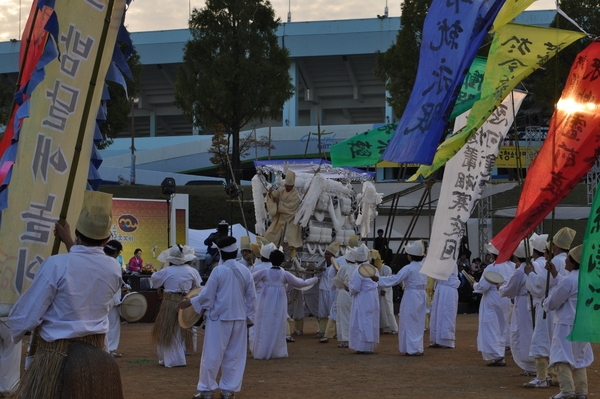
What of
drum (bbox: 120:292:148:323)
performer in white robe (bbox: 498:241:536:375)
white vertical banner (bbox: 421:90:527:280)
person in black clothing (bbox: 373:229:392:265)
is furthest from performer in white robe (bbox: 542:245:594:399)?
person in black clothing (bbox: 373:229:392:265)

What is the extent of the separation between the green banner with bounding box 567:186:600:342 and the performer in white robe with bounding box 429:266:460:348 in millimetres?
8118

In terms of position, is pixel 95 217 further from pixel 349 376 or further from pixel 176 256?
pixel 176 256

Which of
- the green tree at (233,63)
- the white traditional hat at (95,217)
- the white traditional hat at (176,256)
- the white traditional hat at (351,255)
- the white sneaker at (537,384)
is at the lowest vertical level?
the white sneaker at (537,384)

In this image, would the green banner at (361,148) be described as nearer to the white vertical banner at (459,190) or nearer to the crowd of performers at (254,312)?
the crowd of performers at (254,312)

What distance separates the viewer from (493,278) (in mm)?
11773

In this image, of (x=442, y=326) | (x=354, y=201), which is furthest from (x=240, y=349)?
(x=354, y=201)

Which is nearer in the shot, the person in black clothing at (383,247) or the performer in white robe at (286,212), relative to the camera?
the performer in white robe at (286,212)

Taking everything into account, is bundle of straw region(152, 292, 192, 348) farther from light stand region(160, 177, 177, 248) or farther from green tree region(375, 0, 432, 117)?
green tree region(375, 0, 432, 117)

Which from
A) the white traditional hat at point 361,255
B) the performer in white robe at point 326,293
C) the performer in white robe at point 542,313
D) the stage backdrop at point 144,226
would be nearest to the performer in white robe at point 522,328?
the performer in white robe at point 542,313

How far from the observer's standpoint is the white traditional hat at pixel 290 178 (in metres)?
16.6

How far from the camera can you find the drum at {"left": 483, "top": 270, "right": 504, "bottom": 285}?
11714mm

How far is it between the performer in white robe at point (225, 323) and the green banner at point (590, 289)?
142 inches

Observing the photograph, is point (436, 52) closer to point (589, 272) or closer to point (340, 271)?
point (589, 272)

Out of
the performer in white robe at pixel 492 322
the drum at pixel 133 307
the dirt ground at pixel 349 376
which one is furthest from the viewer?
the performer in white robe at pixel 492 322
